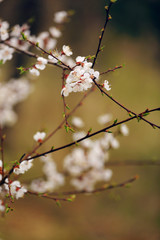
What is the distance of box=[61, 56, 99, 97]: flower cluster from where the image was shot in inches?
35.8

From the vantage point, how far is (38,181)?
2221 mm

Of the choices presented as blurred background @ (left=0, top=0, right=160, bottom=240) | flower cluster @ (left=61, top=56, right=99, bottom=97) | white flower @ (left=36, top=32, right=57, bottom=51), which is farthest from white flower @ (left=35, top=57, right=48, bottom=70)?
blurred background @ (left=0, top=0, right=160, bottom=240)

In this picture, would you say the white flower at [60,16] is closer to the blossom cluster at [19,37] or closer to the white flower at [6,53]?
the blossom cluster at [19,37]

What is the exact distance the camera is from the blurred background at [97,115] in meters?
4.66

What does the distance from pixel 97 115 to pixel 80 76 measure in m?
6.85

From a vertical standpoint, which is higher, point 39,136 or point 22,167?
point 39,136

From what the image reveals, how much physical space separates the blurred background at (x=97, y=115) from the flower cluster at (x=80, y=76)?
2.09 metres

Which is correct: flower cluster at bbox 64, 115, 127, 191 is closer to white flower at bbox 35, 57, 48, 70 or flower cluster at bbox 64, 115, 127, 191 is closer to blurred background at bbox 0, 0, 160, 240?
blurred background at bbox 0, 0, 160, 240

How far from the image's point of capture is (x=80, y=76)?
0.93 meters

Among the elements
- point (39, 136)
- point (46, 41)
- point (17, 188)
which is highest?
point (46, 41)

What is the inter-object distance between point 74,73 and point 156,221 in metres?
5.54

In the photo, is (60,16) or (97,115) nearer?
(60,16)

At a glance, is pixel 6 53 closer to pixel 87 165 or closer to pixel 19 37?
pixel 19 37

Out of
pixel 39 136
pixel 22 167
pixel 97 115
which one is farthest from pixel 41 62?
pixel 97 115
